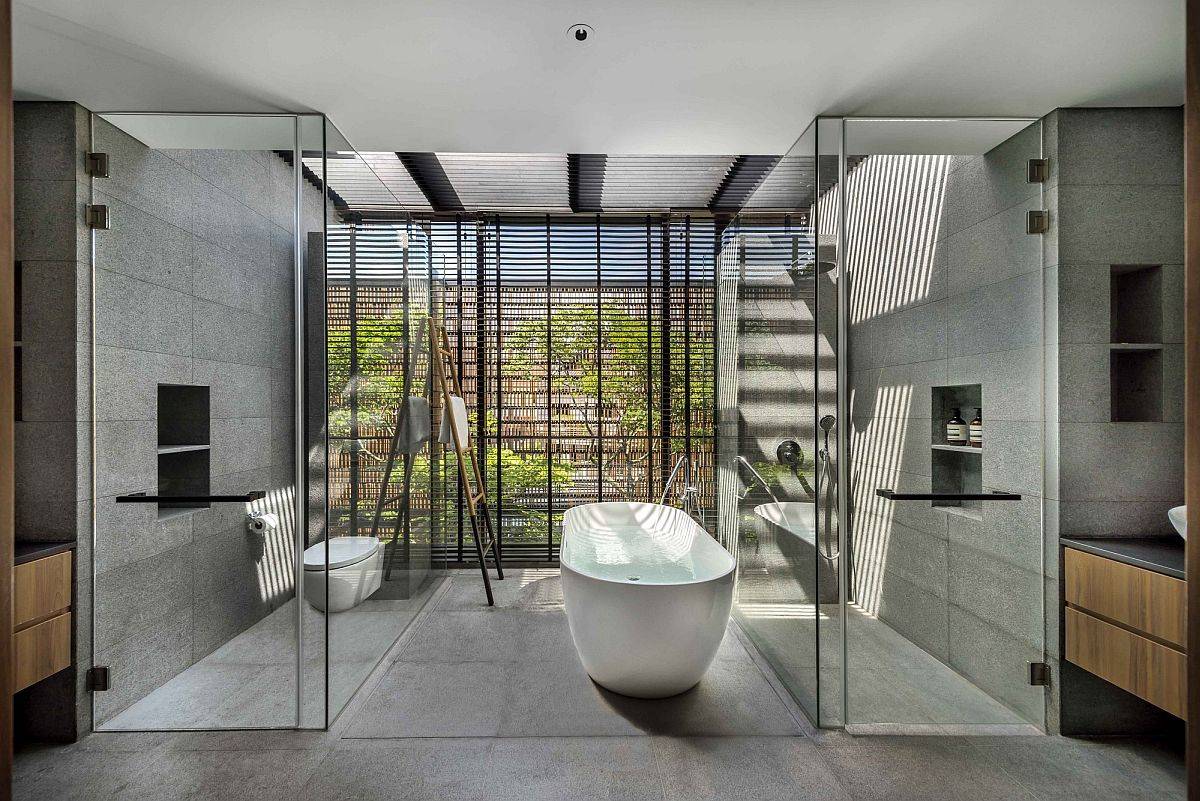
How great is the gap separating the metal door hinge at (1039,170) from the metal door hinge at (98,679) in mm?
4079

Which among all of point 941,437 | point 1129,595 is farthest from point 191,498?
point 1129,595

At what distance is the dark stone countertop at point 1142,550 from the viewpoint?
1828 millimetres

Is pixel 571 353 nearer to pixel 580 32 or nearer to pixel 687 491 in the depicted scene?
pixel 687 491

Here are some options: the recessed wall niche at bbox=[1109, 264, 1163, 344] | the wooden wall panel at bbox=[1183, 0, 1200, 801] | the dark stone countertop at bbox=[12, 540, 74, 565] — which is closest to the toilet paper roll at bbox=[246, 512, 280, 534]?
the dark stone countertop at bbox=[12, 540, 74, 565]

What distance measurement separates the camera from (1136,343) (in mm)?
2178

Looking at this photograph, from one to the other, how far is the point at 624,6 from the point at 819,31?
62cm

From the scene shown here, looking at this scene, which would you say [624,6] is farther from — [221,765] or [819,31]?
[221,765]

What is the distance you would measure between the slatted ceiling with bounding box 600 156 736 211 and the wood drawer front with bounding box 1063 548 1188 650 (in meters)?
2.63

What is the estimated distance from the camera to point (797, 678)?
94.9 inches

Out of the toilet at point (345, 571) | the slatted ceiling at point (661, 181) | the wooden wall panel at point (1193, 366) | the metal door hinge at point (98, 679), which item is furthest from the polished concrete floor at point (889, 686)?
the metal door hinge at point (98, 679)

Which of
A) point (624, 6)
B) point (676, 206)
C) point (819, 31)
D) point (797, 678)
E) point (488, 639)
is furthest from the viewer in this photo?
point (676, 206)

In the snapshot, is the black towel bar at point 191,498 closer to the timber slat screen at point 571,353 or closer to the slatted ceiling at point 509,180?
the timber slat screen at point 571,353

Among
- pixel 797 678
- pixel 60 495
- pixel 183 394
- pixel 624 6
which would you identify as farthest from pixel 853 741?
pixel 60 495

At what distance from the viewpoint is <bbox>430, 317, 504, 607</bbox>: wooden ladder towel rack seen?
3.57 meters
